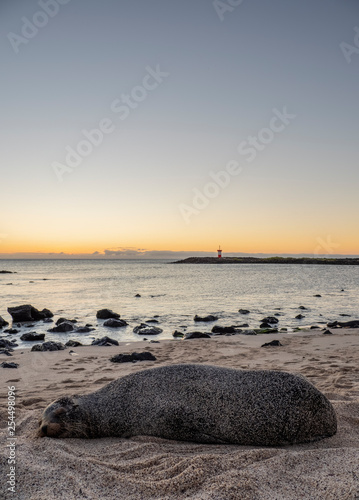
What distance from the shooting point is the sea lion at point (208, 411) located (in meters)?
4.12

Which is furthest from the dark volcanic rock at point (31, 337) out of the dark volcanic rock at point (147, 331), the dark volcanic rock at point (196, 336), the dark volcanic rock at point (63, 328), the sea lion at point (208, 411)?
the sea lion at point (208, 411)

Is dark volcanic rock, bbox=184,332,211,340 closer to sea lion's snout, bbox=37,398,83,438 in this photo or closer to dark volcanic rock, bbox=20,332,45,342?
dark volcanic rock, bbox=20,332,45,342

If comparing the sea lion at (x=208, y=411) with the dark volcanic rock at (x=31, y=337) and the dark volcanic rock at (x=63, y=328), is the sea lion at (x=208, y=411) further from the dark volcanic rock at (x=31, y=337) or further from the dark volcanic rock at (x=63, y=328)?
the dark volcanic rock at (x=63, y=328)

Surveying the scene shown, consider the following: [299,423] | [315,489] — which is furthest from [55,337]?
[315,489]

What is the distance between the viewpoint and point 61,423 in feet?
14.1

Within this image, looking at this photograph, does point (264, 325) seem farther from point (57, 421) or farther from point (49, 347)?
point (57, 421)

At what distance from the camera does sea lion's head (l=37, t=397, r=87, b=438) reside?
423cm

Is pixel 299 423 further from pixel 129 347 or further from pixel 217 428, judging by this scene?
pixel 129 347

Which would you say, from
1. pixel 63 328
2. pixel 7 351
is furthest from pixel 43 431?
pixel 63 328

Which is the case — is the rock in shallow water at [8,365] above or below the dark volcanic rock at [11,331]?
above

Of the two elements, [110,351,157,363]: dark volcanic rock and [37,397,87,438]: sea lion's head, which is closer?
[37,397,87,438]: sea lion's head

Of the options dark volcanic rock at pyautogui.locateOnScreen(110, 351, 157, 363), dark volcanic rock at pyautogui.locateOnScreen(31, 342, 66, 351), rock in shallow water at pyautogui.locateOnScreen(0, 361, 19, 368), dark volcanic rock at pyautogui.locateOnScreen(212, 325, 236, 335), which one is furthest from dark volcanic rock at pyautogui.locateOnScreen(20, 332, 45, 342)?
dark volcanic rock at pyautogui.locateOnScreen(212, 325, 236, 335)

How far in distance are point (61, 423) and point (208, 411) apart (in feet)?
5.64

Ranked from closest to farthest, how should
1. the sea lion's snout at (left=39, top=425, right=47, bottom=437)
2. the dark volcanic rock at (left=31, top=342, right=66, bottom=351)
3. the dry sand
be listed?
the dry sand
the sea lion's snout at (left=39, top=425, right=47, bottom=437)
the dark volcanic rock at (left=31, top=342, right=66, bottom=351)
